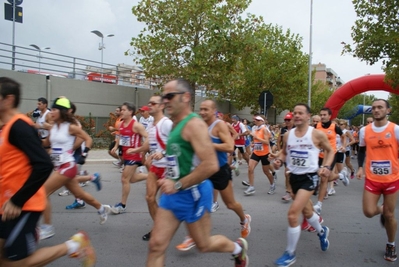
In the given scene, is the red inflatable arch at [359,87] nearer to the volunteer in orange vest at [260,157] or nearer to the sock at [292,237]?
the volunteer in orange vest at [260,157]

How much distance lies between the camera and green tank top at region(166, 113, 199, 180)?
302 cm

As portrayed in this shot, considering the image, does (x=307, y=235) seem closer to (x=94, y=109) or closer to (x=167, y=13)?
(x=167, y=13)

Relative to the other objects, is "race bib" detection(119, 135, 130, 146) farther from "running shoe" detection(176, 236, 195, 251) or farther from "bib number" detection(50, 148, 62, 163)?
"running shoe" detection(176, 236, 195, 251)

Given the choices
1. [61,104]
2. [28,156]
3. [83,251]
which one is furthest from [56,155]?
[28,156]

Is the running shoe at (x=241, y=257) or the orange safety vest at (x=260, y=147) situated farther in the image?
the orange safety vest at (x=260, y=147)

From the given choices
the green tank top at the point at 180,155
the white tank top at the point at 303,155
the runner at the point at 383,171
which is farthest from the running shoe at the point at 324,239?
the green tank top at the point at 180,155

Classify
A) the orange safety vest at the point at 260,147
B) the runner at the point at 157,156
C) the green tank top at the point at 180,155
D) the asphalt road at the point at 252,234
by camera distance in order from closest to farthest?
the green tank top at the point at 180,155, the asphalt road at the point at 252,234, the runner at the point at 157,156, the orange safety vest at the point at 260,147

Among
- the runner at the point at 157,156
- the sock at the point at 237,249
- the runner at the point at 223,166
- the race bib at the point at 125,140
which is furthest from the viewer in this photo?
the race bib at the point at 125,140

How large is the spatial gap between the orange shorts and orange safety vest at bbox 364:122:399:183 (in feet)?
0.13

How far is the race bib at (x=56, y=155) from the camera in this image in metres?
4.96

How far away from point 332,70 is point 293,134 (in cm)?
11631

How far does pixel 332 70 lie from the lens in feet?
370

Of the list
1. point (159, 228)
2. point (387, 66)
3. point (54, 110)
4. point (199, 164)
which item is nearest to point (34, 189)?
point (159, 228)

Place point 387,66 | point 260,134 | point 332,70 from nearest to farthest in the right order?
point 260,134 → point 387,66 → point 332,70
